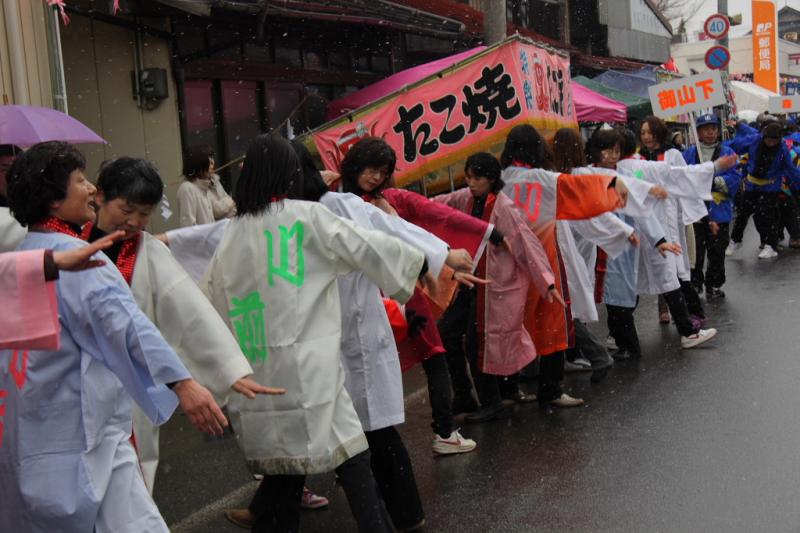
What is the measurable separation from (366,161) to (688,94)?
334 inches

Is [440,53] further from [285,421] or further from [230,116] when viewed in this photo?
[285,421]

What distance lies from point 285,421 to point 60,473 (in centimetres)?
114

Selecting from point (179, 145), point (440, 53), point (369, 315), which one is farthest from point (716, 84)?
point (369, 315)

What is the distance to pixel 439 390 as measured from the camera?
18.0 feet

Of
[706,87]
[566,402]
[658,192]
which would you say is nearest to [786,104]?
[706,87]

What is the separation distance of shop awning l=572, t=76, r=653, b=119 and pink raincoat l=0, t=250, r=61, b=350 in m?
15.0

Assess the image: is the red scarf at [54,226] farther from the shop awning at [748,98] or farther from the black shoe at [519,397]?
the shop awning at [748,98]

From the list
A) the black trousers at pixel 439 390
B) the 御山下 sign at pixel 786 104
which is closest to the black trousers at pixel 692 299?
the black trousers at pixel 439 390

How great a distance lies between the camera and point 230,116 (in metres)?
11.6

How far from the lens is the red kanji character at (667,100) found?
12555mm

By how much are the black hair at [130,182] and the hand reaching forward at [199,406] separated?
0.86 meters

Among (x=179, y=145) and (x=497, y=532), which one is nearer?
(x=497, y=532)

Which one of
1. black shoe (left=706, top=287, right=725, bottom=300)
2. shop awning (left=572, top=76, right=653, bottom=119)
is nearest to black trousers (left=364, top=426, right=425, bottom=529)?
black shoe (left=706, top=287, right=725, bottom=300)

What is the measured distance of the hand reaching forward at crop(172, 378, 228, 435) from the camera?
2.95 metres
